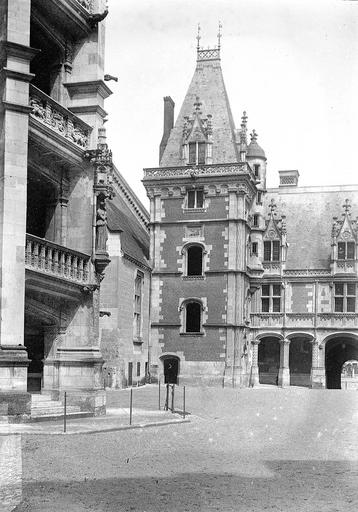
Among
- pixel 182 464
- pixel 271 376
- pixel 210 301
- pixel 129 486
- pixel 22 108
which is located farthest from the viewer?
pixel 271 376

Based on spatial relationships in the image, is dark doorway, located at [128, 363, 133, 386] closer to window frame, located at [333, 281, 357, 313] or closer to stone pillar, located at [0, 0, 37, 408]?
window frame, located at [333, 281, 357, 313]

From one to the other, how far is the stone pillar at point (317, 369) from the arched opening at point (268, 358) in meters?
3.32

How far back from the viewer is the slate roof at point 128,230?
117ft

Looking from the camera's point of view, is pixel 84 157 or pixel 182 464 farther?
pixel 84 157

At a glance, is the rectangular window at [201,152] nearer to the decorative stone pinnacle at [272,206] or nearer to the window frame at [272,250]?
the decorative stone pinnacle at [272,206]

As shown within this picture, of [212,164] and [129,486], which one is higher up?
[212,164]

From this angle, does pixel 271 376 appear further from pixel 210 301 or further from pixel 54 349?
pixel 54 349

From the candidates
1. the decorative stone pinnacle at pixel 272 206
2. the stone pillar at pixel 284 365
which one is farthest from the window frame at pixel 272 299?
the decorative stone pinnacle at pixel 272 206

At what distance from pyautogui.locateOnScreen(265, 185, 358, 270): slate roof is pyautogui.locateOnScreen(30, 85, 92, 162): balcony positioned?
28.5 meters

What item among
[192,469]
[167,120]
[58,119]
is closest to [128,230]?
[167,120]

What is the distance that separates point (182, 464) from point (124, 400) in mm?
14947

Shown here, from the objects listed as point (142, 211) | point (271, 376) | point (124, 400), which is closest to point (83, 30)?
point (124, 400)

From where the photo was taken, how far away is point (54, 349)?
19.0 meters

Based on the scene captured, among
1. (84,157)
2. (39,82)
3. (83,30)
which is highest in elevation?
(83,30)
